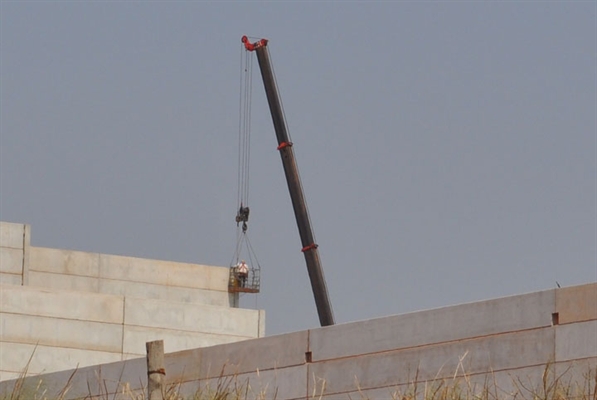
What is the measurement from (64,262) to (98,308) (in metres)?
11.4

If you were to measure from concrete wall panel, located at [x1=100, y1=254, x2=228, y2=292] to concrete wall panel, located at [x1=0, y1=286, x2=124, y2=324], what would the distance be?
1093cm

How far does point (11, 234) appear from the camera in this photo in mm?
62281

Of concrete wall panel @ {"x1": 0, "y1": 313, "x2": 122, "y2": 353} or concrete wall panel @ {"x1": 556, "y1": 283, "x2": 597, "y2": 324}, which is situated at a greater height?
concrete wall panel @ {"x1": 0, "y1": 313, "x2": 122, "y2": 353}

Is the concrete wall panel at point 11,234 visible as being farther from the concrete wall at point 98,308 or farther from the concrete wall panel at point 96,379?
the concrete wall panel at point 96,379

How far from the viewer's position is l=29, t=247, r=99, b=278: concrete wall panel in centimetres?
6538

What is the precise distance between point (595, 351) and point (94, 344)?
3956 cm

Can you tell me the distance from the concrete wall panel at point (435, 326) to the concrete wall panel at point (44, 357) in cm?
3133

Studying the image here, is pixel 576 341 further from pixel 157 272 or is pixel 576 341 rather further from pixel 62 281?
pixel 157 272

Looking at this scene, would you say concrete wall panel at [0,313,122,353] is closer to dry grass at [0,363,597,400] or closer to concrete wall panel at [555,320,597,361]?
dry grass at [0,363,597,400]

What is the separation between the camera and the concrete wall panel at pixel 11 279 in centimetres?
6162

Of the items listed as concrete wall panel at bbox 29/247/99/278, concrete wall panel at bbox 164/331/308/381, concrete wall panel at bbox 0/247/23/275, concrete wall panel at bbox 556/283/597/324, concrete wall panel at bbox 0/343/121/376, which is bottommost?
concrete wall panel at bbox 556/283/597/324

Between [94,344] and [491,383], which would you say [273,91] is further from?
[491,383]

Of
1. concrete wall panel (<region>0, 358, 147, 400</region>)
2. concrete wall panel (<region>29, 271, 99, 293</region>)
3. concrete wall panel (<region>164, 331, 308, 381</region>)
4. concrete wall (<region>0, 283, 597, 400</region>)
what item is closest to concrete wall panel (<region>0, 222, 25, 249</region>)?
concrete wall panel (<region>29, 271, 99, 293</region>)

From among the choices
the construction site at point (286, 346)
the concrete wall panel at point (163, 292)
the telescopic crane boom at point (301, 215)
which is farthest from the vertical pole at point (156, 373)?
the concrete wall panel at point (163, 292)
